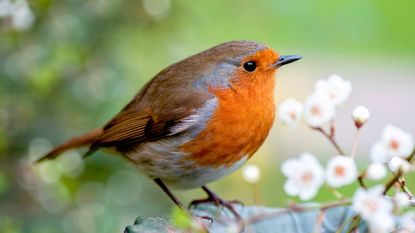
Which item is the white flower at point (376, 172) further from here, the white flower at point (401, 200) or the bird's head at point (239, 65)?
the bird's head at point (239, 65)

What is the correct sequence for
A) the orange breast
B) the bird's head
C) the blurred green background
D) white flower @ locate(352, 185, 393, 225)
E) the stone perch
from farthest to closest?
the blurred green background → the bird's head → the orange breast → the stone perch → white flower @ locate(352, 185, 393, 225)

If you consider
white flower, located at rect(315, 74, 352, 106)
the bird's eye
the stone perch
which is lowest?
the stone perch

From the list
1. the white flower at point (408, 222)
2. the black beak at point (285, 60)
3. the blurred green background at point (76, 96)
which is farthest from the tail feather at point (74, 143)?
Answer: the white flower at point (408, 222)

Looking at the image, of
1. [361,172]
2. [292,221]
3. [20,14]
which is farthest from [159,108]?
[361,172]

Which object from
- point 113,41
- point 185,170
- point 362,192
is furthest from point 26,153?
point 362,192

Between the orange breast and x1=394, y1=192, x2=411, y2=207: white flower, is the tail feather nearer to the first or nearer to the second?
the orange breast

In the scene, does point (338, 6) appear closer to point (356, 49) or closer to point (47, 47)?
point (356, 49)

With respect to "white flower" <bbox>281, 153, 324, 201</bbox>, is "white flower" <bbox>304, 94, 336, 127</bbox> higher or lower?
higher

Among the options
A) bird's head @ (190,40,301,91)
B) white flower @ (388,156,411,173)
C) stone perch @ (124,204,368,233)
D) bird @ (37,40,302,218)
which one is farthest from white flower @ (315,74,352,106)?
bird's head @ (190,40,301,91)
